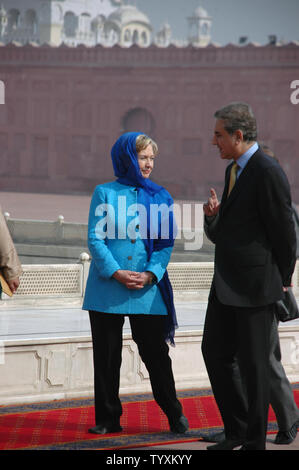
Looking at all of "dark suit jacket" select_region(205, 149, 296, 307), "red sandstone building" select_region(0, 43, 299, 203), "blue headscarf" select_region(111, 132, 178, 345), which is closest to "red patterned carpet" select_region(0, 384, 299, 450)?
"blue headscarf" select_region(111, 132, 178, 345)

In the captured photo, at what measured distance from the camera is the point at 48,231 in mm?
13859

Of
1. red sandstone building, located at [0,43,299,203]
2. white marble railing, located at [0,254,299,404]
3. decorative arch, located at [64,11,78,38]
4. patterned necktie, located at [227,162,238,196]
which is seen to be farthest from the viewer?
decorative arch, located at [64,11,78,38]

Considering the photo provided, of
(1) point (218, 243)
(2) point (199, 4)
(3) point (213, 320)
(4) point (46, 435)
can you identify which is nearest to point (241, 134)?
(1) point (218, 243)

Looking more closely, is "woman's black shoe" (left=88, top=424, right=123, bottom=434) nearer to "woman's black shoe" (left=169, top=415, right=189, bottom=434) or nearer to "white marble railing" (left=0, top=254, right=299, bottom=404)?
"woman's black shoe" (left=169, top=415, right=189, bottom=434)

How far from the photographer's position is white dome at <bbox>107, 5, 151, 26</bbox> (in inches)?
1908

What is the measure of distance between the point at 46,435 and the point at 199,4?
2102 inches

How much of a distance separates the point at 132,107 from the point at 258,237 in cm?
2357

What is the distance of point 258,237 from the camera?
314 centimetres

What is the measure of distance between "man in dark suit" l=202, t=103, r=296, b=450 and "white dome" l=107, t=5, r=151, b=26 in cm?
4681

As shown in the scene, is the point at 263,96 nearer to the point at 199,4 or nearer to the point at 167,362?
the point at 167,362

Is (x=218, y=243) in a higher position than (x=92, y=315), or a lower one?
higher

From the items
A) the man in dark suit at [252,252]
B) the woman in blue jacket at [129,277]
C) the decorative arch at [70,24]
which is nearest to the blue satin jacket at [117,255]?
the woman in blue jacket at [129,277]

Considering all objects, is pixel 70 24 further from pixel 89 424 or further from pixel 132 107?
pixel 89 424

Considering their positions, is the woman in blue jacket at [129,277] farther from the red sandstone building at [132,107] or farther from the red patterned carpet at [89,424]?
the red sandstone building at [132,107]
